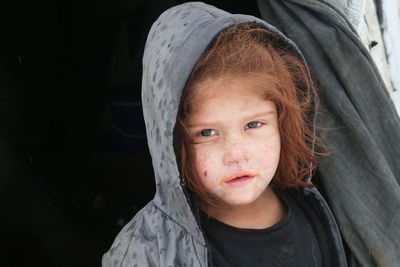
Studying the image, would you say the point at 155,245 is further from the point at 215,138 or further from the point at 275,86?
the point at 275,86

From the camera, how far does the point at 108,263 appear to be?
4.01 feet

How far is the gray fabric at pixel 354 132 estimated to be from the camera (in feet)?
4.29

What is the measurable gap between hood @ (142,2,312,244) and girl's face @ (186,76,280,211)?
8cm

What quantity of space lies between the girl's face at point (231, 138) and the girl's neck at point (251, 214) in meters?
0.15

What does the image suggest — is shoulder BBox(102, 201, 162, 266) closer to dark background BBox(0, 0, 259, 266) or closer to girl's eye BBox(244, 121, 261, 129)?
girl's eye BBox(244, 121, 261, 129)

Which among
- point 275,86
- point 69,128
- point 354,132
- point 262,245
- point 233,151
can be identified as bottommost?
point 69,128

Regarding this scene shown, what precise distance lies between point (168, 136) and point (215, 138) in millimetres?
128

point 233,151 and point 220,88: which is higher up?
point 220,88

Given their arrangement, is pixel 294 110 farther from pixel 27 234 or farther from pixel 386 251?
pixel 27 234

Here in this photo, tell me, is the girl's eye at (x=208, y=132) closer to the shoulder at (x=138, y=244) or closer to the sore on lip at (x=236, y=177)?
the sore on lip at (x=236, y=177)

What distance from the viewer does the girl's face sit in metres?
1.08

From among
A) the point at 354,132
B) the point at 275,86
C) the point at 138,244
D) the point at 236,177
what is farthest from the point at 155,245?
the point at 354,132

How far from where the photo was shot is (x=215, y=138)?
111 cm

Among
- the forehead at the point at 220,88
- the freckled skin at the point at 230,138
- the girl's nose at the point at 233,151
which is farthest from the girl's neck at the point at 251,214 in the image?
the forehead at the point at 220,88
